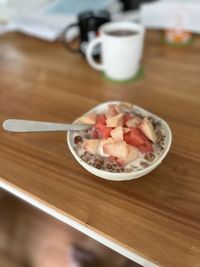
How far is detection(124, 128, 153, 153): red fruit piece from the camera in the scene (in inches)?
19.9

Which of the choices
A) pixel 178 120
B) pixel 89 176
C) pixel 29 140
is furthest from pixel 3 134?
pixel 178 120

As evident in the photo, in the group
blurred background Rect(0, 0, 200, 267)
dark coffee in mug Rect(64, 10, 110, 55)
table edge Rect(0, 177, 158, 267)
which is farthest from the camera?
dark coffee in mug Rect(64, 10, 110, 55)

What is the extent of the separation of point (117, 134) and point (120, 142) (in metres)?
0.01

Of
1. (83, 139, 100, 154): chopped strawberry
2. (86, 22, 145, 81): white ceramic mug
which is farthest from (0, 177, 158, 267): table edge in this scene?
(86, 22, 145, 81): white ceramic mug

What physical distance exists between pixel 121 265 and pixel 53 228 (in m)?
0.16

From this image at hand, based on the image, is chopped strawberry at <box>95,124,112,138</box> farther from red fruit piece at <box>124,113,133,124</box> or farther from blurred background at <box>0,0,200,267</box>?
blurred background at <box>0,0,200,267</box>

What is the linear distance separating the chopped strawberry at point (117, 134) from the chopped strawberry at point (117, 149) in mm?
10

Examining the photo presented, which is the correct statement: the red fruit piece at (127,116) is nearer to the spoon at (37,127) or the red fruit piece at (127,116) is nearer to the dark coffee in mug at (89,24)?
the spoon at (37,127)

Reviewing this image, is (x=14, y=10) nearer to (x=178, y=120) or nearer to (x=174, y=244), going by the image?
(x=178, y=120)

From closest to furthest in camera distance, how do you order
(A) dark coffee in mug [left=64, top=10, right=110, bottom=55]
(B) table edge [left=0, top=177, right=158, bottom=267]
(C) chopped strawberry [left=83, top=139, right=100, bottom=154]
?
(B) table edge [left=0, top=177, right=158, bottom=267]
(C) chopped strawberry [left=83, top=139, right=100, bottom=154]
(A) dark coffee in mug [left=64, top=10, right=110, bottom=55]

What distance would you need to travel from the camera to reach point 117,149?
49 cm

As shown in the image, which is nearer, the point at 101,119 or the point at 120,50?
the point at 101,119

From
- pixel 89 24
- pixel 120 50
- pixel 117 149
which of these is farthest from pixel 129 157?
pixel 89 24

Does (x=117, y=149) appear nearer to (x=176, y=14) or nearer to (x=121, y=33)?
(x=121, y=33)
